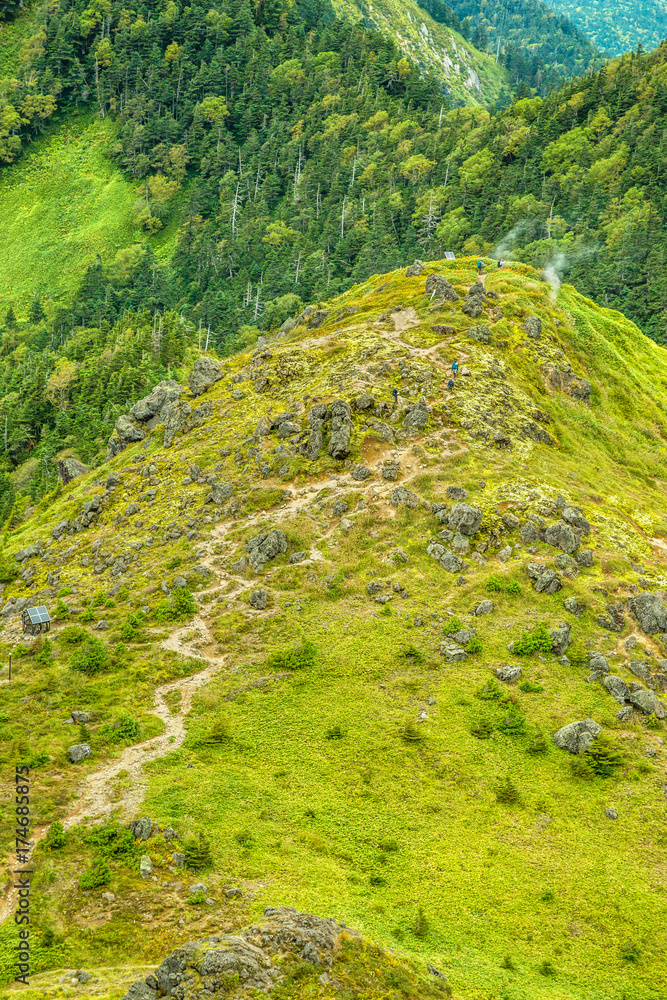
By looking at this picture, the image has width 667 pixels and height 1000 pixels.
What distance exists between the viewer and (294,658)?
43000 millimetres

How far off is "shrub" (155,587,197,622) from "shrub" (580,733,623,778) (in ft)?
81.6

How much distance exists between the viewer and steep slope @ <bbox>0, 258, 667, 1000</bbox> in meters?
28.2

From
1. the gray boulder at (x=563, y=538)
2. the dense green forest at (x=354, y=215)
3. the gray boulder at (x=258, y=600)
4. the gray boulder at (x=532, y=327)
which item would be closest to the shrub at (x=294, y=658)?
the gray boulder at (x=258, y=600)

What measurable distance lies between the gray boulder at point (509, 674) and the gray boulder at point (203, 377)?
4313 cm

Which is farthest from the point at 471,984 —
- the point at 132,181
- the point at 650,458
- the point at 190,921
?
the point at 132,181

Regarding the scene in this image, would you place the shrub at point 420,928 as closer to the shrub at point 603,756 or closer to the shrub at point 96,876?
the shrub at point 96,876

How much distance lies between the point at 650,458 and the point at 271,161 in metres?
159

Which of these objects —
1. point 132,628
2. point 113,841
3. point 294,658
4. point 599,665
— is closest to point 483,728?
point 599,665

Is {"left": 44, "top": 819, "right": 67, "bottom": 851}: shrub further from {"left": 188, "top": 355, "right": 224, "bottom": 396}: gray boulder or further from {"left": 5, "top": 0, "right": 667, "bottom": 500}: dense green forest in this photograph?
{"left": 5, "top": 0, "right": 667, "bottom": 500}: dense green forest

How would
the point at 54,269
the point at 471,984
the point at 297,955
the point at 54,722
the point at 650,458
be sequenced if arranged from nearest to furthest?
1. the point at 297,955
2. the point at 471,984
3. the point at 54,722
4. the point at 650,458
5. the point at 54,269

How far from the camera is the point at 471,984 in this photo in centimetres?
2566

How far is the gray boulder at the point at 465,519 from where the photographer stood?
162 ft

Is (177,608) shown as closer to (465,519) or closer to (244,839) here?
(244,839)

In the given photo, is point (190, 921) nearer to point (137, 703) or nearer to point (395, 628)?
point (137, 703)
